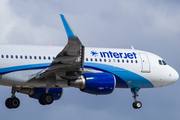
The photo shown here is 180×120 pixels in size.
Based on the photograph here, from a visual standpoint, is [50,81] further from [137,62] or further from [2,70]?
[137,62]

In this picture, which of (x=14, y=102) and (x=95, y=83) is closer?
(x=95, y=83)

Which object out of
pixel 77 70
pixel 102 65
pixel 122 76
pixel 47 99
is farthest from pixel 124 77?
pixel 47 99

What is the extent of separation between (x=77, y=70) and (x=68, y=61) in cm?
139

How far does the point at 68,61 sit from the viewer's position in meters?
22.5

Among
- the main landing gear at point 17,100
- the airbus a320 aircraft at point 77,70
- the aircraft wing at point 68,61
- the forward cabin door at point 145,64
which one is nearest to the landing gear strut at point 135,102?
the airbus a320 aircraft at point 77,70

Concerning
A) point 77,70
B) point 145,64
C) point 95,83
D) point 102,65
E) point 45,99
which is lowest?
point 45,99

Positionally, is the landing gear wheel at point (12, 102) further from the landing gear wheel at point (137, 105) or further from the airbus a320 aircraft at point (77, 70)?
the landing gear wheel at point (137, 105)

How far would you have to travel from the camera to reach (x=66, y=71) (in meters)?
23.9

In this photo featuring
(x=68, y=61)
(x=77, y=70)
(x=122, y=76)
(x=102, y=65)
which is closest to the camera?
(x=68, y=61)

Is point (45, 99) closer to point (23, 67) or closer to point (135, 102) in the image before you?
point (23, 67)

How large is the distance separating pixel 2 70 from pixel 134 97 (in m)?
10.0

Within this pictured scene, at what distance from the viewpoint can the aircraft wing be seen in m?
20.1

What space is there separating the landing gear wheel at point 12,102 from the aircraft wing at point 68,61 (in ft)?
10.2

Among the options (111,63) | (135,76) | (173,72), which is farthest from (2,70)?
(173,72)
